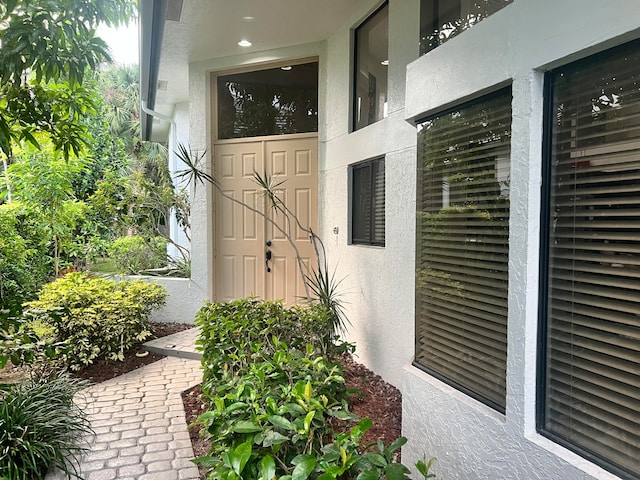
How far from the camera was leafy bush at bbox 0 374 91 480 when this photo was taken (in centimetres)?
266

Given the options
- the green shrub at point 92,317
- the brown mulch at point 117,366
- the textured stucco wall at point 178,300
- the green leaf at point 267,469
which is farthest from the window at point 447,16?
the textured stucco wall at point 178,300

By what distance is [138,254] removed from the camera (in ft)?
24.7

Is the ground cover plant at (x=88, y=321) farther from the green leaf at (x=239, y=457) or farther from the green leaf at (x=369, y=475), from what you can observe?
the green leaf at (x=369, y=475)

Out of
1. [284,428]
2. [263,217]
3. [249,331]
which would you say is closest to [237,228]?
[263,217]

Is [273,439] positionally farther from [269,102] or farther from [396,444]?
[269,102]

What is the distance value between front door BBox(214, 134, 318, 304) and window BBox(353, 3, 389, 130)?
1.16m

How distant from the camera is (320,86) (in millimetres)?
5754

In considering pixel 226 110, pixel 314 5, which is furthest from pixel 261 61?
pixel 314 5

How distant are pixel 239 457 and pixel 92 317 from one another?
12.9 ft

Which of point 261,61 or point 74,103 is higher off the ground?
point 261,61

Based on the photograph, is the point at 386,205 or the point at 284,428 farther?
the point at 386,205

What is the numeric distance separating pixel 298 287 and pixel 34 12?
4315mm

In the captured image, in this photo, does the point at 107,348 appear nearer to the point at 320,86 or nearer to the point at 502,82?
the point at 320,86

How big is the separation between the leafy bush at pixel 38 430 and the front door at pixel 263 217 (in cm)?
281
